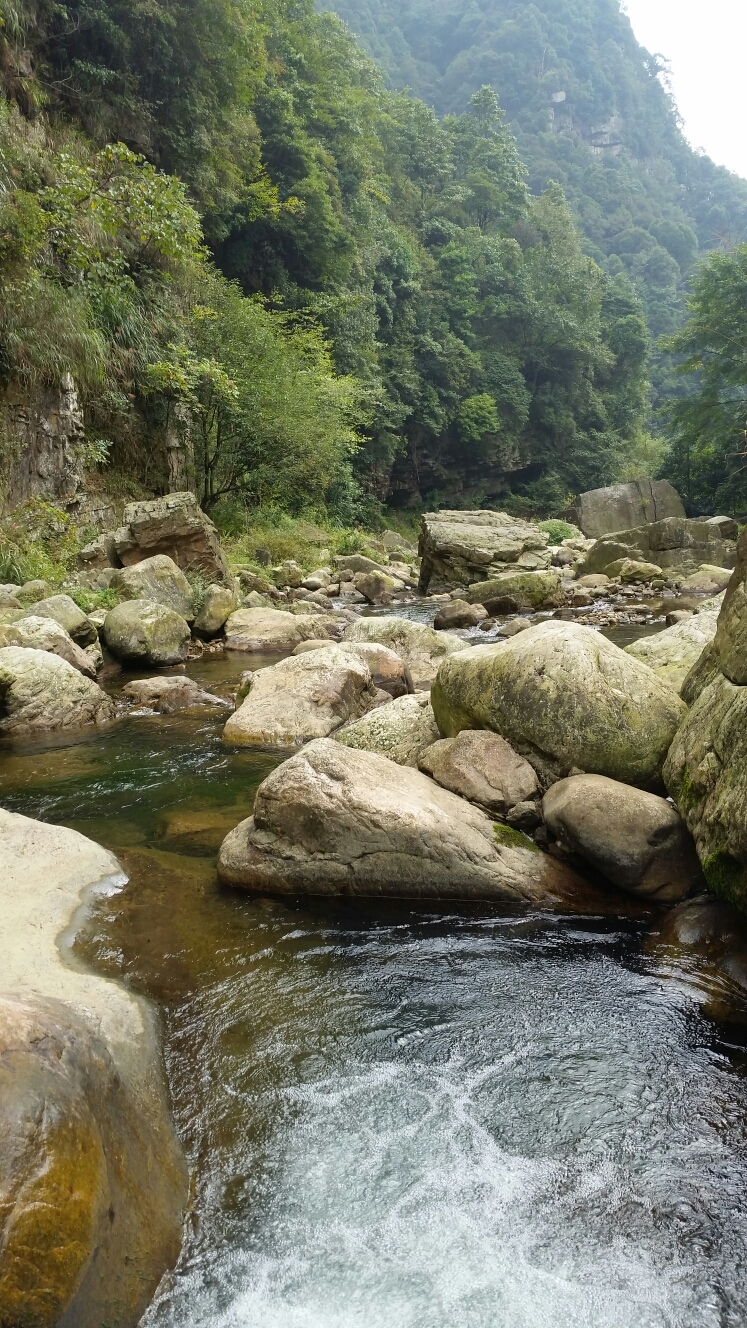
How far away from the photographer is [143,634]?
32.3 ft

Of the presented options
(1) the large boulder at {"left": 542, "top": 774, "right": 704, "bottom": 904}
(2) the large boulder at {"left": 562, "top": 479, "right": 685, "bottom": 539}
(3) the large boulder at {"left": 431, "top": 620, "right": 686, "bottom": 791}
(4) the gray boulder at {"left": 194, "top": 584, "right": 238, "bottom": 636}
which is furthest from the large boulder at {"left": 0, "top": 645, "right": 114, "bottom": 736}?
(2) the large boulder at {"left": 562, "top": 479, "right": 685, "bottom": 539}

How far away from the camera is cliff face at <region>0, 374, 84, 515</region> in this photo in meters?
12.4

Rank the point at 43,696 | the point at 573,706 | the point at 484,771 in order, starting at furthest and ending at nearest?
the point at 43,696
the point at 484,771
the point at 573,706

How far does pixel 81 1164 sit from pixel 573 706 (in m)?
3.40

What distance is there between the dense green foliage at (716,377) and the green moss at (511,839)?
1085 inches

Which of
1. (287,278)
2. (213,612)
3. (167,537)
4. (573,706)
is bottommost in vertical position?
(213,612)

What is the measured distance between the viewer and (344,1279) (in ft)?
6.47

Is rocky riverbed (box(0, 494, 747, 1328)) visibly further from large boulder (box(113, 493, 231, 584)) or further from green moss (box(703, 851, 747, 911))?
large boulder (box(113, 493, 231, 584))

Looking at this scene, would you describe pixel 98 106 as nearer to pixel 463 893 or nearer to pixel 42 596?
pixel 42 596

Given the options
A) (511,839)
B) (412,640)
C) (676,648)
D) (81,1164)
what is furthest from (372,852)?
(412,640)

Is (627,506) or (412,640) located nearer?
(412,640)

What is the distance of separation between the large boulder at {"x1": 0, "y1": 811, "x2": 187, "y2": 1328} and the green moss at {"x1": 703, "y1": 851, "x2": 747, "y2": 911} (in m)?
2.28

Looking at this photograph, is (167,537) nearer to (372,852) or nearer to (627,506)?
(372,852)

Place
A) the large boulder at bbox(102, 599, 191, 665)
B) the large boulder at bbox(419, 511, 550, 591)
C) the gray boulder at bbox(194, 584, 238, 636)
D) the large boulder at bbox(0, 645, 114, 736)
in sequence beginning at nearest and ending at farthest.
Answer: the large boulder at bbox(0, 645, 114, 736)
the large boulder at bbox(102, 599, 191, 665)
the gray boulder at bbox(194, 584, 238, 636)
the large boulder at bbox(419, 511, 550, 591)
